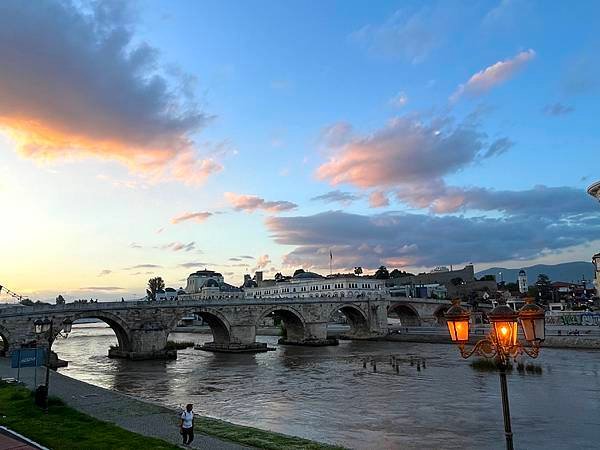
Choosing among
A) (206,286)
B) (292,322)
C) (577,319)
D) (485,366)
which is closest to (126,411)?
(485,366)

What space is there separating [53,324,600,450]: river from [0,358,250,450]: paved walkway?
3.56 m

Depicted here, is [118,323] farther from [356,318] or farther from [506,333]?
[506,333]

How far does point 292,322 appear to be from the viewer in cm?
6469

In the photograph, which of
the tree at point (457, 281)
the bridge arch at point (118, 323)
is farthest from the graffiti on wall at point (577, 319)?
the tree at point (457, 281)

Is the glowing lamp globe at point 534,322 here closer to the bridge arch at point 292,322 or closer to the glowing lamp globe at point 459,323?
the glowing lamp globe at point 459,323

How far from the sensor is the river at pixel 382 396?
58.5 ft

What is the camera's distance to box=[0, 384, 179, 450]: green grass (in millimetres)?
12305

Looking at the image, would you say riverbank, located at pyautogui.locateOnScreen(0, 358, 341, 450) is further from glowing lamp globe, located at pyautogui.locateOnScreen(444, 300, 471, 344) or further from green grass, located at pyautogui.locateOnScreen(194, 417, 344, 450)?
glowing lamp globe, located at pyautogui.locateOnScreen(444, 300, 471, 344)

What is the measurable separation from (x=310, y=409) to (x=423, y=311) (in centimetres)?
6621

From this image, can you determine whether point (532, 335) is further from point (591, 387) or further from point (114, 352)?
point (114, 352)

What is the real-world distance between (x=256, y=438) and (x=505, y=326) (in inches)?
384

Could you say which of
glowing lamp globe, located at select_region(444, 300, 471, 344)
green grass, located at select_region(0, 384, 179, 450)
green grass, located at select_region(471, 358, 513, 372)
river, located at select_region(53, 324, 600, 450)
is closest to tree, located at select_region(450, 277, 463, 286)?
river, located at select_region(53, 324, 600, 450)

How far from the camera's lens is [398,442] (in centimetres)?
1667

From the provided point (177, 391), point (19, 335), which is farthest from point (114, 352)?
point (177, 391)
